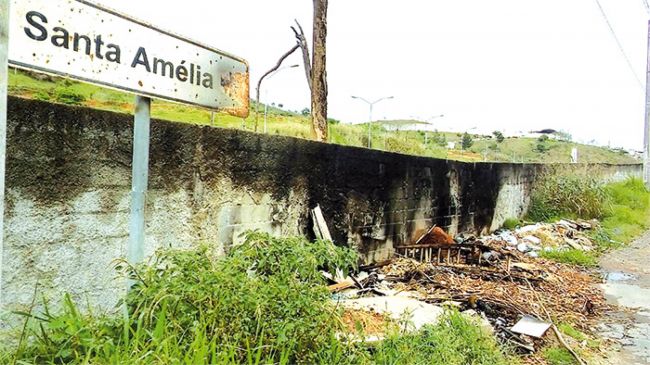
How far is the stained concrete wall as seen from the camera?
233cm

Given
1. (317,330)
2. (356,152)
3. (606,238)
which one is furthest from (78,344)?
(606,238)

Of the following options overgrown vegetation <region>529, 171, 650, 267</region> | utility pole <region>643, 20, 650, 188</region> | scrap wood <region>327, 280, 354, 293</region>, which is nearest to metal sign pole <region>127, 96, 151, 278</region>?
scrap wood <region>327, 280, 354, 293</region>

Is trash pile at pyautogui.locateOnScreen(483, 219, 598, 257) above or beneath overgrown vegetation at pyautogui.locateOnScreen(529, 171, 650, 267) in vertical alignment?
beneath

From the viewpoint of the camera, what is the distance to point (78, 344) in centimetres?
188

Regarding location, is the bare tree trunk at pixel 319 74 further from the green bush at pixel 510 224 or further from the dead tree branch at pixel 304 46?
the green bush at pixel 510 224

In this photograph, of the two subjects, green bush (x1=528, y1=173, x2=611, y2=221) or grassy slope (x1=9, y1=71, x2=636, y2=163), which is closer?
grassy slope (x1=9, y1=71, x2=636, y2=163)

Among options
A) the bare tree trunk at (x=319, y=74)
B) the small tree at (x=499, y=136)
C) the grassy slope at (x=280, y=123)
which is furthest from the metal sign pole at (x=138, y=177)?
the small tree at (x=499, y=136)

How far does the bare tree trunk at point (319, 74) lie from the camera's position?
7.72m

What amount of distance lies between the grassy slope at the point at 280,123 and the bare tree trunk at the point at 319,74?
3.83ft

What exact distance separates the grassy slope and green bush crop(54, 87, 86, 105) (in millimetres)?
20

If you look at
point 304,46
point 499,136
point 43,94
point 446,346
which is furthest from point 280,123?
point 499,136

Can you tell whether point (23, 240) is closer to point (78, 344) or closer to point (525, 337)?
point (78, 344)

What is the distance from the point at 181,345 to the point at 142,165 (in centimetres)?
79

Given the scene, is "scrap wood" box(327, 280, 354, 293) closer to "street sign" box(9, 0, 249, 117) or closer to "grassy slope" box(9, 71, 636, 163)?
"grassy slope" box(9, 71, 636, 163)
